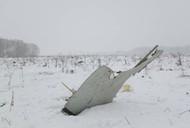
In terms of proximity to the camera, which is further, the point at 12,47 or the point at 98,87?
the point at 12,47

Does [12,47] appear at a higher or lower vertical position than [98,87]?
higher

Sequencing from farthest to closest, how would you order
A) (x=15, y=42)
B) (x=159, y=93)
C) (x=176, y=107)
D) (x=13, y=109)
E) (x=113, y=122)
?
(x=15, y=42)
(x=159, y=93)
(x=13, y=109)
(x=176, y=107)
(x=113, y=122)

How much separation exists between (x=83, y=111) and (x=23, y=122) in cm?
104

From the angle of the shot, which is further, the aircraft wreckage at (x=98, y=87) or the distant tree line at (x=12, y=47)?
the distant tree line at (x=12, y=47)

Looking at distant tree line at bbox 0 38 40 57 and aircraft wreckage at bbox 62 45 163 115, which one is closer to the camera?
aircraft wreckage at bbox 62 45 163 115

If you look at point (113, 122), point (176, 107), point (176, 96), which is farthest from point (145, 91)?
point (113, 122)

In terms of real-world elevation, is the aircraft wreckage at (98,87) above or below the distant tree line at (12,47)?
below

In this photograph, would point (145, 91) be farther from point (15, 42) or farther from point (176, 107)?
point (15, 42)

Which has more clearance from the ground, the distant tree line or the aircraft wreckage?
the distant tree line

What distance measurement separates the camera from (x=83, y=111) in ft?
12.3

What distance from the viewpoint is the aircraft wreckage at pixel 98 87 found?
3.52 meters

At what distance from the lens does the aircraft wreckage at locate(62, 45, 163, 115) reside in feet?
11.5

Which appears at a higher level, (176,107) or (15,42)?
(15,42)

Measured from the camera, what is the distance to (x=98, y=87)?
3.57 metres
